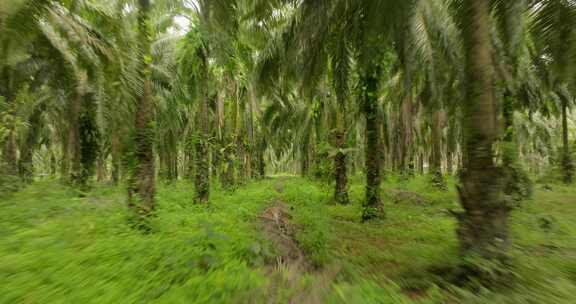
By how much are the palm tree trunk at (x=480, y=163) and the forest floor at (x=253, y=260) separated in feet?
1.16

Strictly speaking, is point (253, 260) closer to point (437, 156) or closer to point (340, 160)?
point (340, 160)

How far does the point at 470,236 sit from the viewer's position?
356 centimetres

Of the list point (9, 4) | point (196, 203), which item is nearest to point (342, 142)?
point (196, 203)

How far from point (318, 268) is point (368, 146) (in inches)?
160

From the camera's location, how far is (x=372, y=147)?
7629 mm

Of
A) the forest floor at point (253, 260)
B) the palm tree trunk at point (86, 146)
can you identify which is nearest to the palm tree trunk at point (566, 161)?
the forest floor at point (253, 260)

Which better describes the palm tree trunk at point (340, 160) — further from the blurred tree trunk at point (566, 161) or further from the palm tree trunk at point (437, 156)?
the blurred tree trunk at point (566, 161)

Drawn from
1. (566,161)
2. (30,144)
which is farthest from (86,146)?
(566,161)

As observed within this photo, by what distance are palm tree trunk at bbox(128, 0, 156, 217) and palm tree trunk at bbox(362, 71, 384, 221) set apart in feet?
15.7

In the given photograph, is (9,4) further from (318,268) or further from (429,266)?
(429,266)

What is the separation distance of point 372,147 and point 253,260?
14.7 ft

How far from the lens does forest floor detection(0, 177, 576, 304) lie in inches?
120

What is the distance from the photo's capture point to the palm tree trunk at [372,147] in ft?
24.6

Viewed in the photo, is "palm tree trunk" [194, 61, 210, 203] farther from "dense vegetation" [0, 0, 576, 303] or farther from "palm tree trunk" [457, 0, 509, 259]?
"palm tree trunk" [457, 0, 509, 259]
